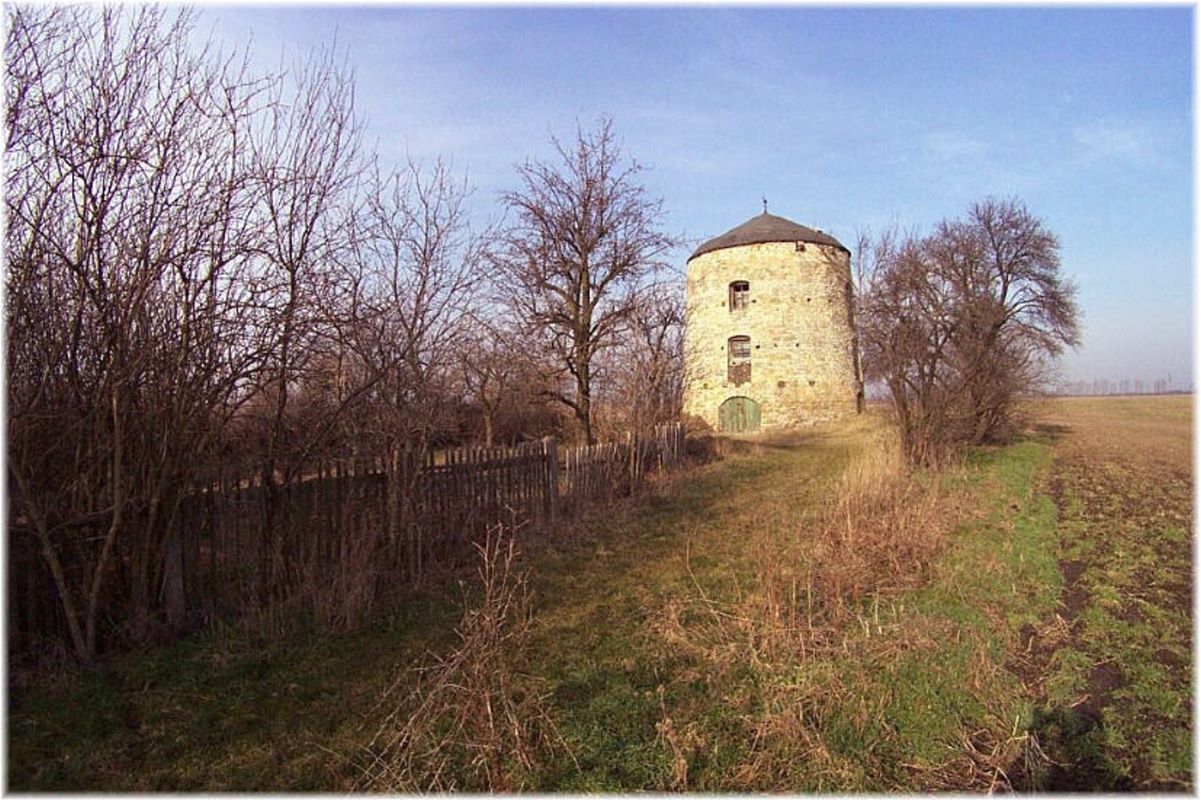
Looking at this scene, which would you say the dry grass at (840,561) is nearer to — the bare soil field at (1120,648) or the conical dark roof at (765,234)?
the bare soil field at (1120,648)

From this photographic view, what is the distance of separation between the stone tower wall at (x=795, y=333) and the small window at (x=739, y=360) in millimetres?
258

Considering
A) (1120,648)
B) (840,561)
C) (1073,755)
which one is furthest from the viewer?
(840,561)

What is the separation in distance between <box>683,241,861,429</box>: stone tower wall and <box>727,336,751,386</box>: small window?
0.85 feet

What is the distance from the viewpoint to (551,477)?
31.9 ft

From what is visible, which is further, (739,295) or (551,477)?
(739,295)

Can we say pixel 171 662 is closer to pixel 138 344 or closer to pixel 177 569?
pixel 177 569

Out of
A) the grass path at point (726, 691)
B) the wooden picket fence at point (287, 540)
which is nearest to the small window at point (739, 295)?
the wooden picket fence at point (287, 540)

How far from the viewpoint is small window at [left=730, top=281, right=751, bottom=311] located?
102 ft

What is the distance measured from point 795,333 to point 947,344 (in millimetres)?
12371

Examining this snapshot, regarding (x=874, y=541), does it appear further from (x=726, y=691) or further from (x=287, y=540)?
(x=287, y=540)

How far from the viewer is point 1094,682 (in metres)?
4.12

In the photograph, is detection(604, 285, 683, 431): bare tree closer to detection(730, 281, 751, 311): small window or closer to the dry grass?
the dry grass

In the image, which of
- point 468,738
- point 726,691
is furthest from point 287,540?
point 726,691

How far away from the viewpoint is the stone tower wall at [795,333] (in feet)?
98.2
